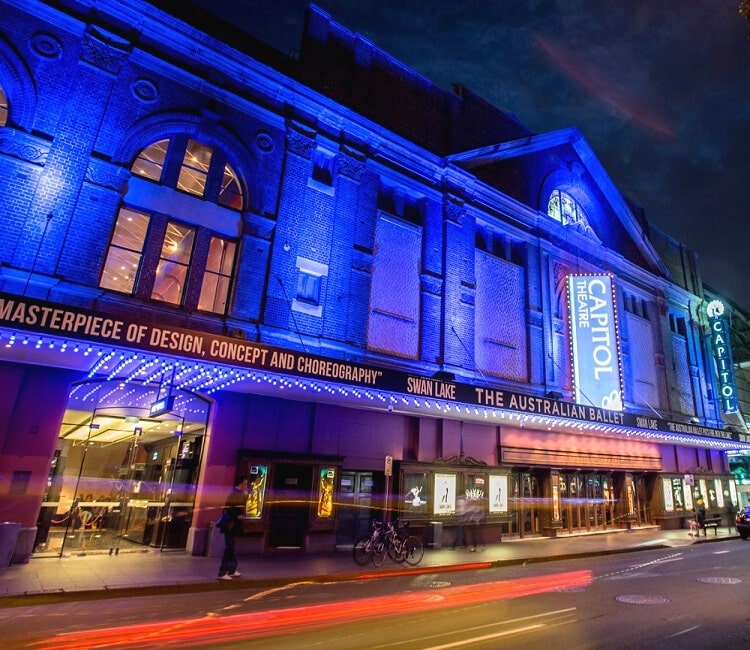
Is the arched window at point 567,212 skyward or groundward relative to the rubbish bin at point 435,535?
skyward

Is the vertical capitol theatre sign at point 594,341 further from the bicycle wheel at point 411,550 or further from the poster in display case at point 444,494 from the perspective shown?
the bicycle wheel at point 411,550

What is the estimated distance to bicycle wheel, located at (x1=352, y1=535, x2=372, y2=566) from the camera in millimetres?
12453

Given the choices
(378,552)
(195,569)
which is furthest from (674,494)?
(195,569)

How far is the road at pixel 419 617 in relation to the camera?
6316mm

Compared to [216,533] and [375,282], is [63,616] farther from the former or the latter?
[375,282]

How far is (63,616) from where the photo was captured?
7285 mm

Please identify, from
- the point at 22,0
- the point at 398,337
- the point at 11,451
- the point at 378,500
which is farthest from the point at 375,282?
the point at 22,0

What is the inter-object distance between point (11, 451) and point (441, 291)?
14151mm

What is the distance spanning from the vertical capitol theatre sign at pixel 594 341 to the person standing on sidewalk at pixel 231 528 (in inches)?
629

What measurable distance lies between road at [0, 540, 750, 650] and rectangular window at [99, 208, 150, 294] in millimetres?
8214

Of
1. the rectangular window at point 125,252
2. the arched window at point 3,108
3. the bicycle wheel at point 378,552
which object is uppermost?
the arched window at point 3,108

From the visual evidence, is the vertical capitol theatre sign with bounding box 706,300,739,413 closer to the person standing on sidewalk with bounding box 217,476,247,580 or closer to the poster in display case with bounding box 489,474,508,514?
the poster in display case with bounding box 489,474,508,514

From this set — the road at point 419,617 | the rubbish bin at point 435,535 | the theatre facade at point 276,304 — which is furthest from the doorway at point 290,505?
the rubbish bin at point 435,535

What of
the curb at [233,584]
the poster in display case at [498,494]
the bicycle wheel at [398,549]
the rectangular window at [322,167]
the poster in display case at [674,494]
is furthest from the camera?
the poster in display case at [674,494]
